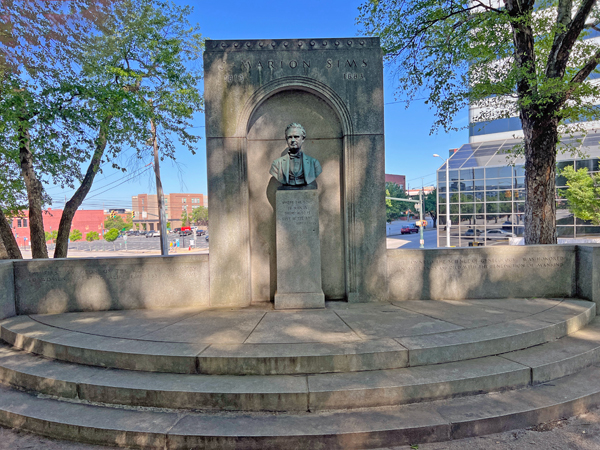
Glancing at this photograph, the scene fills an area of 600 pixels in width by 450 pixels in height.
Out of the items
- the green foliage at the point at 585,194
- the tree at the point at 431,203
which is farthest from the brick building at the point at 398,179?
the green foliage at the point at 585,194

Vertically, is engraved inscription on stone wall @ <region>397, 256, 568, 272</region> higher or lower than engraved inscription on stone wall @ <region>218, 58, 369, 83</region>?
lower

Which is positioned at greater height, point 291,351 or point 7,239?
point 7,239

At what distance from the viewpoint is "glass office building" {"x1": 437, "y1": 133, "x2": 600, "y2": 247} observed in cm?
2769

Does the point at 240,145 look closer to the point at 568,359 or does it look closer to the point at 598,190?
the point at 568,359

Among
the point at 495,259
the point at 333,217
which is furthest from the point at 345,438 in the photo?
the point at 495,259

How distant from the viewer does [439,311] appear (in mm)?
6020

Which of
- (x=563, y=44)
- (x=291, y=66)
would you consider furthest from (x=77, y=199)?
(x=563, y=44)

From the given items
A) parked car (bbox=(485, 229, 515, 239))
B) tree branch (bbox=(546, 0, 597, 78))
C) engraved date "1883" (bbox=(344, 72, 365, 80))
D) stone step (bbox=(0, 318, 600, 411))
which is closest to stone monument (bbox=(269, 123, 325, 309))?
engraved date "1883" (bbox=(344, 72, 365, 80))

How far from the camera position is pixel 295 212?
6496mm

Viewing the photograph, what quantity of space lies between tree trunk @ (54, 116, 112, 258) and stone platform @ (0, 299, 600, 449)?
25.8 ft

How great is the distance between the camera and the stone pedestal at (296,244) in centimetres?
649

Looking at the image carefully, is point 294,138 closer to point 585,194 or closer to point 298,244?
point 298,244

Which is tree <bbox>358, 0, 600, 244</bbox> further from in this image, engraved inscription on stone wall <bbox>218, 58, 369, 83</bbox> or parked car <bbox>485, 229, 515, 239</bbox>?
parked car <bbox>485, 229, 515, 239</bbox>

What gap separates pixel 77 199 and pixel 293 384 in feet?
40.7
